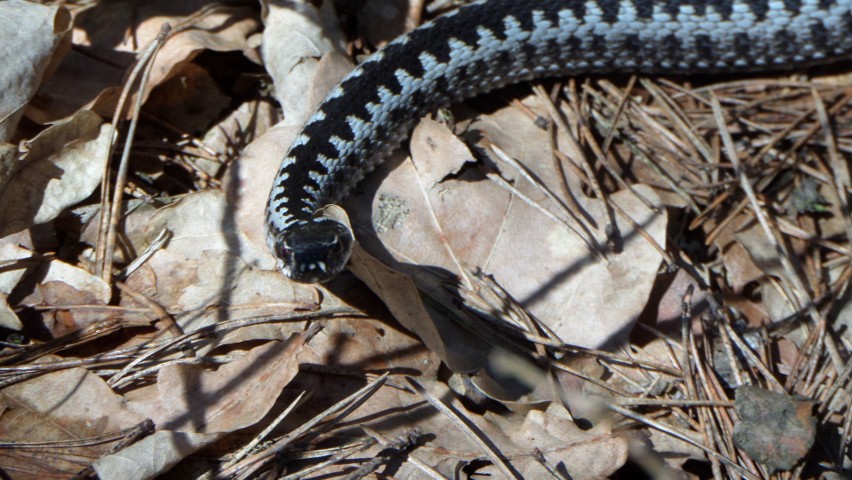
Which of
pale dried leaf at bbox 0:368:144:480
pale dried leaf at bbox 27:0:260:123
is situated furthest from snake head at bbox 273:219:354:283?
pale dried leaf at bbox 27:0:260:123

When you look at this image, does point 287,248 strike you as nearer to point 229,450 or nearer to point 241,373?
point 241,373

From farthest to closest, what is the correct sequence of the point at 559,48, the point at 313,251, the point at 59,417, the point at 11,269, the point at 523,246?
the point at 559,48, the point at 523,246, the point at 11,269, the point at 313,251, the point at 59,417

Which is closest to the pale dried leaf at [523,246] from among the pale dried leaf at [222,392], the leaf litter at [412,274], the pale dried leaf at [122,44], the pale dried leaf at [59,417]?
the leaf litter at [412,274]

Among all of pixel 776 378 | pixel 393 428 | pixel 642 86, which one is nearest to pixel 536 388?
pixel 393 428

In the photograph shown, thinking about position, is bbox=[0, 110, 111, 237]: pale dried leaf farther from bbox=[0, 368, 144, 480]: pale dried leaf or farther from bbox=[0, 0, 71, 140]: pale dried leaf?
bbox=[0, 368, 144, 480]: pale dried leaf

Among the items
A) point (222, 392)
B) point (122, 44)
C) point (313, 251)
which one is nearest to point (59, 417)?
point (222, 392)

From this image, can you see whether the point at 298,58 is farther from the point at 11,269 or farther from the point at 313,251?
the point at 11,269
